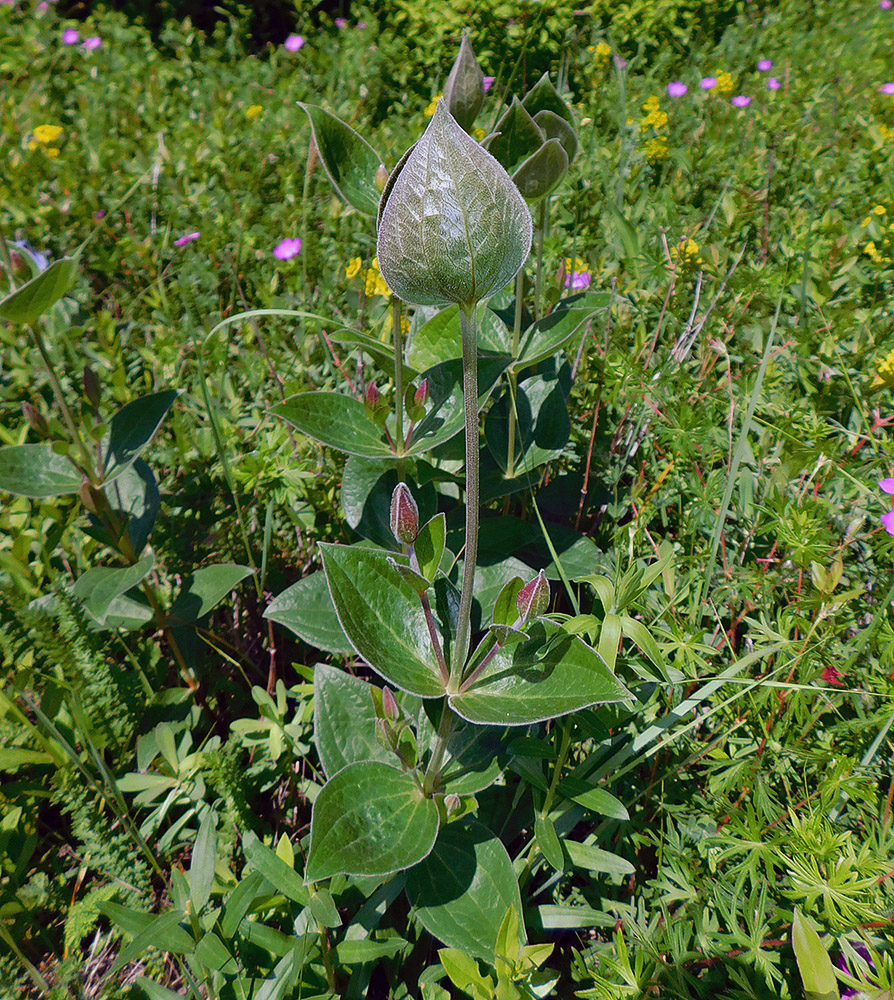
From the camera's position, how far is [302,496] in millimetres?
1771

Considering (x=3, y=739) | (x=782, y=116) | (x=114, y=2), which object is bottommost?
(x=3, y=739)

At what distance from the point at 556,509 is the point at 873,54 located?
13.2 feet

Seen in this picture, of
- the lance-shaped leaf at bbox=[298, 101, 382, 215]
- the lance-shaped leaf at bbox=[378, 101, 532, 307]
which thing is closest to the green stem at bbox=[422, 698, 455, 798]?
the lance-shaped leaf at bbox=[378, 101, 532, 307]

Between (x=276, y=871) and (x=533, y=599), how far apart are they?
24.9 inches

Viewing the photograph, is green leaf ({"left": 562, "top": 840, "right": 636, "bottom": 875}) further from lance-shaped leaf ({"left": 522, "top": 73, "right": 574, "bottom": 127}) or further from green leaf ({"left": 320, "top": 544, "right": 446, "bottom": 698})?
lance-shaped leaf ({"left": 522, "top": 73, "right": 574, "bottom": 127})

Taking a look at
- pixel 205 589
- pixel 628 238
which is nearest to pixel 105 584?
pixel 205 589

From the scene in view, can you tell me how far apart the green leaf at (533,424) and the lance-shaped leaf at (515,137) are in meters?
0.49

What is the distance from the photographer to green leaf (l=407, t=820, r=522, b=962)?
1088 mm

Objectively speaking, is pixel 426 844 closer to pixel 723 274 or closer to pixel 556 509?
pixel 556 509

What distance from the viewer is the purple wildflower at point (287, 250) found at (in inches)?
102

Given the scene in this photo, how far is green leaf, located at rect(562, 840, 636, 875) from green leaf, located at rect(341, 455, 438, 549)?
0.65m

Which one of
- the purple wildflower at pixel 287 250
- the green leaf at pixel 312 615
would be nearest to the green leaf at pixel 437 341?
the green leaf at pixel 312 615

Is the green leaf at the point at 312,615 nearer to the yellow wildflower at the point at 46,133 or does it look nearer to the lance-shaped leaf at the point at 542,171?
the lance-shaped leaf at the point at 542,171

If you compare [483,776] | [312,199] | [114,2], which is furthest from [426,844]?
[114,2]
